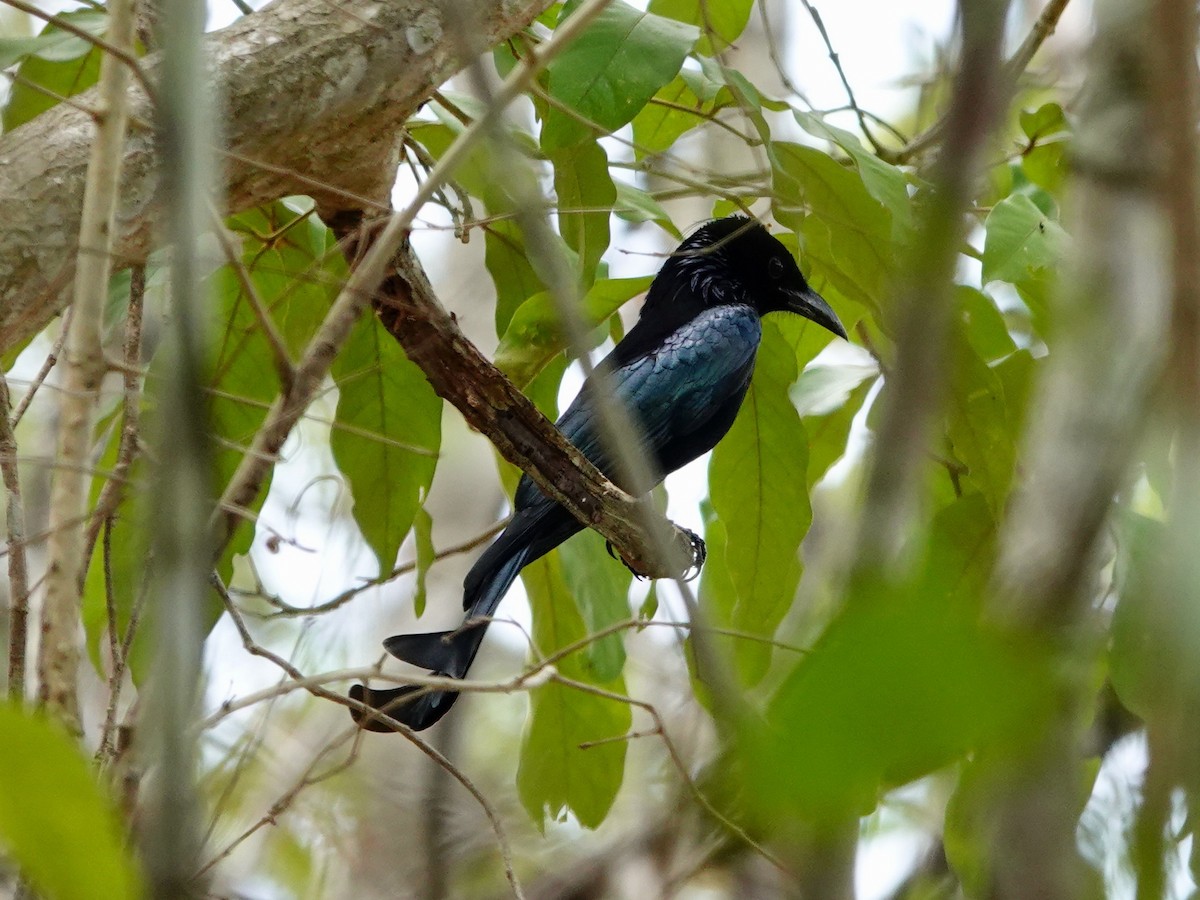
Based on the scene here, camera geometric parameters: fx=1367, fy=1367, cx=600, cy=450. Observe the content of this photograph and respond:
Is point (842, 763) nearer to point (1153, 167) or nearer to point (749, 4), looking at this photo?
point (1153, 167)

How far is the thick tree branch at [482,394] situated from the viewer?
3174 mm

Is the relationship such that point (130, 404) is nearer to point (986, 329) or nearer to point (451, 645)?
point (451, 645)

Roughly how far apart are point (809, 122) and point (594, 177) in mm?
559

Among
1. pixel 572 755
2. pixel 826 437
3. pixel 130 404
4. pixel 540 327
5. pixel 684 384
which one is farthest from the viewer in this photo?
pixel 684 384

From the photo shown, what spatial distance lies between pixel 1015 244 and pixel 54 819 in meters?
2.29

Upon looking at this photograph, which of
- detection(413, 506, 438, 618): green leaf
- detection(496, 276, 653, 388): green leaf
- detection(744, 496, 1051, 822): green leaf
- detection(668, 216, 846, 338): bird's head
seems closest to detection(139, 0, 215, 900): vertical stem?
detection(744, 496, 1051, 822): green leaf

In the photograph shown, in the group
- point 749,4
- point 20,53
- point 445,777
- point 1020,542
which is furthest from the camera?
point 445,777

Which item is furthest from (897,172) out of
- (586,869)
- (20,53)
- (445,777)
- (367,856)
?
(367,856)

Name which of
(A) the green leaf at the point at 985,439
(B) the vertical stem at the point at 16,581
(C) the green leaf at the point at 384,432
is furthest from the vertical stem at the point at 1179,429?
(C) the green leaf at the point at 384,432

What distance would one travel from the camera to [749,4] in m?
3.58

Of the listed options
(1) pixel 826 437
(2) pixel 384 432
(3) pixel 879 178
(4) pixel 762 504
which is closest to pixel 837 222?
(3) pixel 879 178

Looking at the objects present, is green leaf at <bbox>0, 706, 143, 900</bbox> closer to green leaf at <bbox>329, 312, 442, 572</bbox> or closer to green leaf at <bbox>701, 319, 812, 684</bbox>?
green leaf at <bbox>329, 312, 442, 572</bbox>

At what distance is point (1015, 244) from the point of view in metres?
2.83

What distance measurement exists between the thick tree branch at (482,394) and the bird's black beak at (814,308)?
54.1 inches
